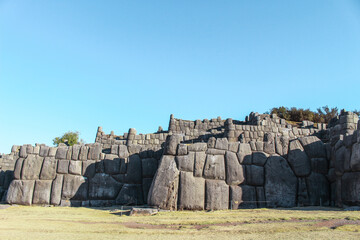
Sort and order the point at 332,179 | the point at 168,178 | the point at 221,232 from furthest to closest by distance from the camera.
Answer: the point at 332,179 → the point at 168,178 → the point at 221,232

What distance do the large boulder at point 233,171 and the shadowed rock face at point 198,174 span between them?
32mm

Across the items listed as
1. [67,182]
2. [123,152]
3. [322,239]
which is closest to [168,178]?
[123,152]

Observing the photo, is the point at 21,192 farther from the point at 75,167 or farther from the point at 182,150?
the point at 182,150

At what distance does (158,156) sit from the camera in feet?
39.7

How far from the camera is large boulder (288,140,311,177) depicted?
417 inches

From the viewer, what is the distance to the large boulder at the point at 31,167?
11.8 meters

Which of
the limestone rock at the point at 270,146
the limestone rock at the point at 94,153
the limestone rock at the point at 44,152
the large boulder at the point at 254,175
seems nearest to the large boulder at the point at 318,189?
the limestone rock at the point at 270,146

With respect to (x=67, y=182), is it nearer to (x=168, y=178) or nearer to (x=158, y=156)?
(x=158, y=156)

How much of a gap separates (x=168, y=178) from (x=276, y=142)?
4137mm

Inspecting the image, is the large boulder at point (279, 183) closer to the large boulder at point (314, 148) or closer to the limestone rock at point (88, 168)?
the large boulder at point (314, 148)

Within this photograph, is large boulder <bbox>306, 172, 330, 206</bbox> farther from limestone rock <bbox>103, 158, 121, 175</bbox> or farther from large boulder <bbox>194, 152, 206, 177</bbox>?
limestone rock <bbox>103, 158, 121, 175</bbox>

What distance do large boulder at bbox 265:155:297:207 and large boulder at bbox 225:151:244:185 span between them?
891 mm

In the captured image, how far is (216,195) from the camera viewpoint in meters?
9.72

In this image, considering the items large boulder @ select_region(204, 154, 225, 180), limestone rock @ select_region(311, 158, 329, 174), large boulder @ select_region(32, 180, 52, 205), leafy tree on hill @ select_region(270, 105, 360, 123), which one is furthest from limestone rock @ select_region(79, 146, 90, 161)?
leafy tree on hill @ select_region(270, 105, 360, 123)
